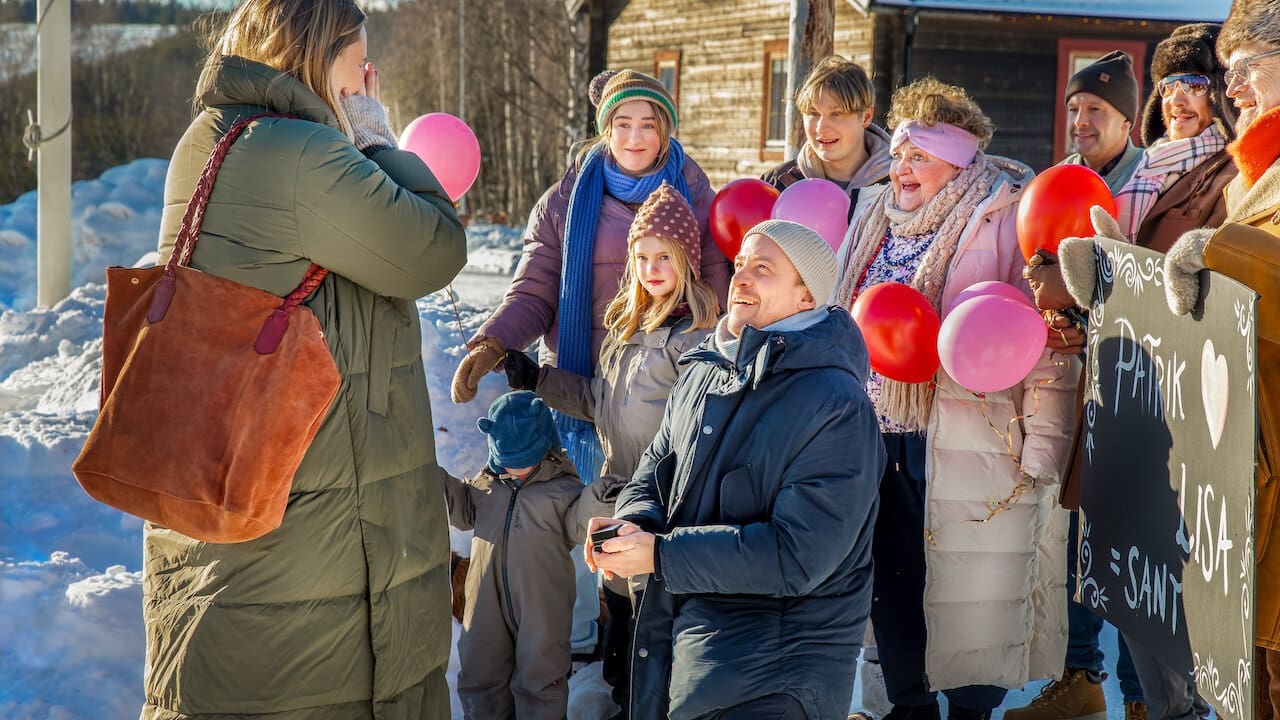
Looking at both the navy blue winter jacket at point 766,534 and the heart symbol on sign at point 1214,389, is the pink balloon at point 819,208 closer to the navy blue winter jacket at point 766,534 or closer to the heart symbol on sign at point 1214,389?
the navy blue winter jacket at point 766,534

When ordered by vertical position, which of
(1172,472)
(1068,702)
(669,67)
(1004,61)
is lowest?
(1068,702)

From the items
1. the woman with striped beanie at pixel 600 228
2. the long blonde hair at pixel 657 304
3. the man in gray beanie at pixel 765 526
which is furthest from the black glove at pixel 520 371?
the man in gray beanie at pixel 765 526

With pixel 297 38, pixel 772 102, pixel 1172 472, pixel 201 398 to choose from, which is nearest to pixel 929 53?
pixel 772 102

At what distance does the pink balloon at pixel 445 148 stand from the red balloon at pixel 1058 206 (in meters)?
1.74

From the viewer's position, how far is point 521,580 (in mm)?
3396

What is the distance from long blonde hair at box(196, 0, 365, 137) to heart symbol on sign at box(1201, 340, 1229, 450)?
1.90m

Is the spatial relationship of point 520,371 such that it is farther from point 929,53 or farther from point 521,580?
point 929,53

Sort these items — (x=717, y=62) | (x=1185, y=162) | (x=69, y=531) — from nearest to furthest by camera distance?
(x=1185, y=162), (x=69, y=531), (x=717, y=62)

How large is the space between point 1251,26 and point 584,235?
2077 millimetres

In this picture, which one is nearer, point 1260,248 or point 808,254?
point 1260,248

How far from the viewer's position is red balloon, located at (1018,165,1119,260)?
3016mm

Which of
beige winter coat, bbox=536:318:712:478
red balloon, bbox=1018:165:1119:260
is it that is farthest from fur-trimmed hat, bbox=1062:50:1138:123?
beige winter coat, bbox=536:318:712:478

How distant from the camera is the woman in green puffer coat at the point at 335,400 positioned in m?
2.24

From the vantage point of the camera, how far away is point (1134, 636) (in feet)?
8.19
